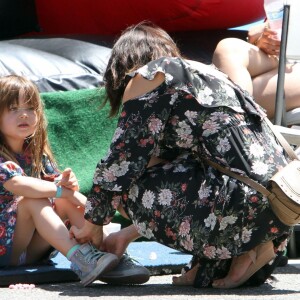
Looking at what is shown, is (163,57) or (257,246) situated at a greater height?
(163,57)

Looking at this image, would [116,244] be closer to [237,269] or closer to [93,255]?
[93,255]

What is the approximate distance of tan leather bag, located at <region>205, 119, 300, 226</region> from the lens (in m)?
2.37

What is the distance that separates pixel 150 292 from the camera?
247 cm

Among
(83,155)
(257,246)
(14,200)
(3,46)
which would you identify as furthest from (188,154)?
(3,46)

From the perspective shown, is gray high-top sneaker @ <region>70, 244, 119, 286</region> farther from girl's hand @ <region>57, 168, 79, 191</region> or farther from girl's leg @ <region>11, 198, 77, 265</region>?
girl's hand @ <region>57, 168, 79, 191</region>

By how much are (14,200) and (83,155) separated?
2.30ft

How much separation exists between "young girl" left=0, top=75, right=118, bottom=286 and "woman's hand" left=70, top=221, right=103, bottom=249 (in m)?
0.02

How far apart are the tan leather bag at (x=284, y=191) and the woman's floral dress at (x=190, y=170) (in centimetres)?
2

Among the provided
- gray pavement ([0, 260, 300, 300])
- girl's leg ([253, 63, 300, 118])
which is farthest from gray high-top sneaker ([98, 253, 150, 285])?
Result: girl's leg ([253, 63, 300, 118])

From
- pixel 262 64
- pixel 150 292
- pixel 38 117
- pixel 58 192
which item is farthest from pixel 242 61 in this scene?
pixel 150 292

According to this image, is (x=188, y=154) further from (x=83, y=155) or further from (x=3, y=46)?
(x=3, y=46)

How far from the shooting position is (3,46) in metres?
3.61

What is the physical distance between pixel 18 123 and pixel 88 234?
18.5 inches

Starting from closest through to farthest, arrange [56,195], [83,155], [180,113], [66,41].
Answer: [180,113] < [56,195] < [83,155] < [66,41]
